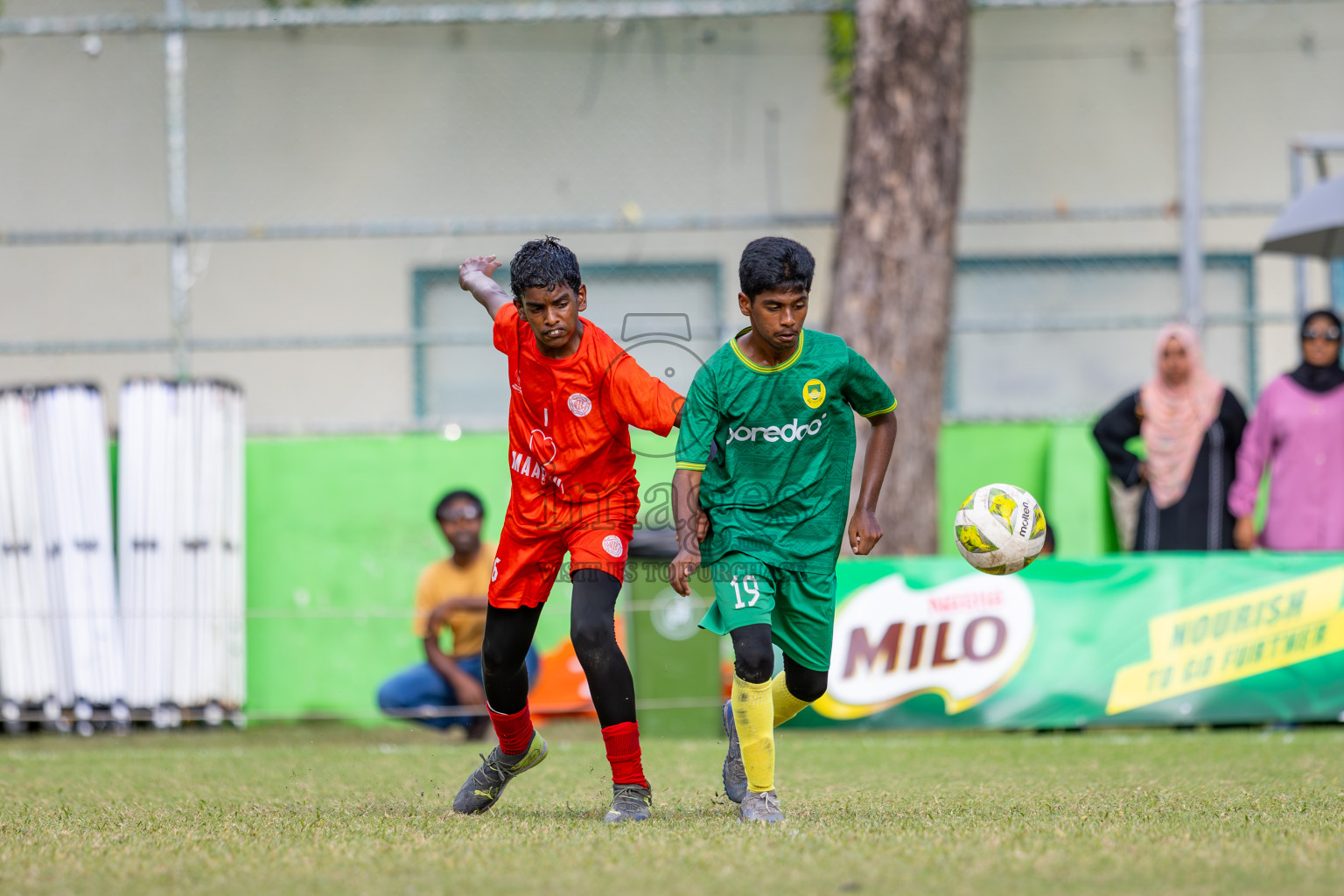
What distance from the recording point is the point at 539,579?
191 inches

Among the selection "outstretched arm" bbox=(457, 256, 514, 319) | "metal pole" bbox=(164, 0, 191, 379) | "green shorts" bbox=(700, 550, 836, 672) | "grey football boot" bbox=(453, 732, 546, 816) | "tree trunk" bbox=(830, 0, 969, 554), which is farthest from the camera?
"metal pole" bbox=(164, 0, 191, 379)

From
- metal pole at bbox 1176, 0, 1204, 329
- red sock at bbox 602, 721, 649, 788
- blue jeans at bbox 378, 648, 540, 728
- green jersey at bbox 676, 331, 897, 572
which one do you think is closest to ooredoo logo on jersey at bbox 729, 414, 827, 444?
green jersey at bbox 676, 331, 897, 572

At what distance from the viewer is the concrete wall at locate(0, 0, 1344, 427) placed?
39.3ft

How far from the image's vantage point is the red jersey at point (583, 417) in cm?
474

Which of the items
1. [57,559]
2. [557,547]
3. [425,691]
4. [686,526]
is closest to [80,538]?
[57,559]

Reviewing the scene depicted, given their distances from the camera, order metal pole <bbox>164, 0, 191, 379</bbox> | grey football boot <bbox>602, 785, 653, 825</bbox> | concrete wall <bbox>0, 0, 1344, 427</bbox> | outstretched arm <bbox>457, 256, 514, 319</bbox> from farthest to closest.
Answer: concrete wall <bbox>0, 0, 1344, 427</bbox> < metal pole <bbox>164, 0, 191, 379</bbox> < outstretched arm <bbox>457, 256, 514, 319</bbox> < grey football boot <bbox>602, 785, 653, 825</bbox>

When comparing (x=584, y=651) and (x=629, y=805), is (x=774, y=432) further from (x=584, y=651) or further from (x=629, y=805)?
(x=629, y=805)

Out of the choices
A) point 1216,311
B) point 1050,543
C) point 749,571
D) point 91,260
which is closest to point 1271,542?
point 1050,543

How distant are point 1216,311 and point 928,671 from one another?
544cm

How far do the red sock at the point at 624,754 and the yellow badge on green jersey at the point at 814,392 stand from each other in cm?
120

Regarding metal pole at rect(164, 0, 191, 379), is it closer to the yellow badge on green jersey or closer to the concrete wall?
the concrete wall

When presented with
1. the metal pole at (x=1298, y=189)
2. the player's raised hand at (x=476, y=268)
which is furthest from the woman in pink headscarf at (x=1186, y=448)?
the player's raised hand at (x=476, y=268)

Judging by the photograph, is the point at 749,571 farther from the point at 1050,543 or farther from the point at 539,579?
the point at 1050,543

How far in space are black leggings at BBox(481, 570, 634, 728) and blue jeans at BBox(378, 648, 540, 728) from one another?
3.59 m
